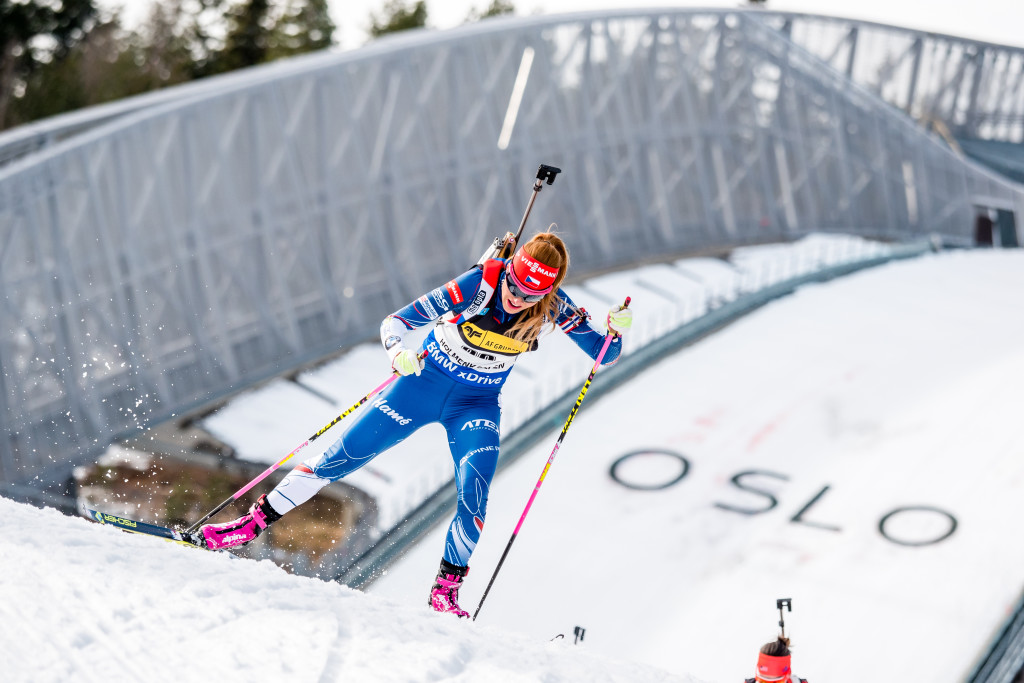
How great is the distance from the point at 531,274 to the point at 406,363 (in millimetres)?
847

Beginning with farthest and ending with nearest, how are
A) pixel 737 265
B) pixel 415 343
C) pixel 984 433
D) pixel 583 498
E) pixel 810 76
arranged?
1. pixel 810 76
2. pixel 737 265
3. pixel 415 343
4. pixel 984 433
5. pixel 583 498

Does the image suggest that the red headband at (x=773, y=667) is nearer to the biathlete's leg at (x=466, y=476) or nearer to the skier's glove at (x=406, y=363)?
the biathlete's leg at (x=466, y=476)

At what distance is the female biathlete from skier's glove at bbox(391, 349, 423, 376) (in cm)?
9

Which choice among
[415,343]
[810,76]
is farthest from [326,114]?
[810,76]

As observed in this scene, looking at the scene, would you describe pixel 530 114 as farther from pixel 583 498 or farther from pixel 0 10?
pixel 0 10

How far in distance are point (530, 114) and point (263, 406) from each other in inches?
426

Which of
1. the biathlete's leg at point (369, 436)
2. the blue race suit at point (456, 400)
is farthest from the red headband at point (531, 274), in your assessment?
the biathlete's leg at point (369, 436)

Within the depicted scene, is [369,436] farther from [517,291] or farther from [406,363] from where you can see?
[517,291]

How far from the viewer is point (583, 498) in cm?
1173

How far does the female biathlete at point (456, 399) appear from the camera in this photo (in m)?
6.04

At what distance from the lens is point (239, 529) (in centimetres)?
623

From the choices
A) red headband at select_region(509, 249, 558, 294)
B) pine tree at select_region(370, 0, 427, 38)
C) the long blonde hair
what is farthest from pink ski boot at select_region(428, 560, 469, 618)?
pine tree at select_region(370, 0, 427, 38)

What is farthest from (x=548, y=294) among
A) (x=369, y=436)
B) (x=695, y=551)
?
(x=695, y=551)

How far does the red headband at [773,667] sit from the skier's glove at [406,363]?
2.34 meters
